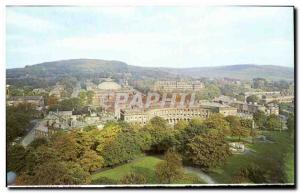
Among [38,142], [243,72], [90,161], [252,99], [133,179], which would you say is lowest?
[133,179]

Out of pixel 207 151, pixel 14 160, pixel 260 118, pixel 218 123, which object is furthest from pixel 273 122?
pixel 14 160

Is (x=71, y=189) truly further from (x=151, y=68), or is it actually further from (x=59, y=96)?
(x=151, y=68)

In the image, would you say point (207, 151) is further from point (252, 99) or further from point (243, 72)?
point (243, 72)

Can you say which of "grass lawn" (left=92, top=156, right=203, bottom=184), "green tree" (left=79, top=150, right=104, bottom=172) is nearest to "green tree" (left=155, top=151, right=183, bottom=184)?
"grass lawn" (left=92, top=156, right=203, bottom=184)

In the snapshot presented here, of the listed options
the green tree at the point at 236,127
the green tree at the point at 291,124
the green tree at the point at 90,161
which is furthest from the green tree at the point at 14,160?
the green tree at the point at 291,124

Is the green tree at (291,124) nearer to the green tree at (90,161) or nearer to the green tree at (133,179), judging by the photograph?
the green tree at (133,179)

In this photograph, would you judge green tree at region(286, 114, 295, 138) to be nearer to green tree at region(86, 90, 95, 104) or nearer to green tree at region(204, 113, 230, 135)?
green tree at region(204, 113, 230, 135)
